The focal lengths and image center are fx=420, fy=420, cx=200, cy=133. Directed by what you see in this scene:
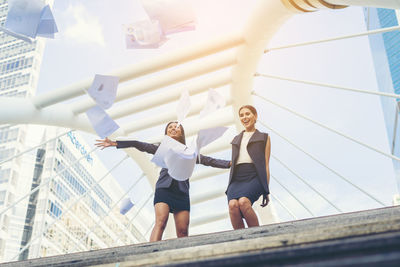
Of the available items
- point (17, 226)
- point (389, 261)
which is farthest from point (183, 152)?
point (17, 226)

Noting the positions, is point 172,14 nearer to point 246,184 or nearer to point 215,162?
point 215,162

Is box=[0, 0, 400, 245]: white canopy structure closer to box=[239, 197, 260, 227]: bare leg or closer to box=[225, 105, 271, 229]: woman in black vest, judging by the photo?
box=[225, 105, 271, 229]: woman in black vest

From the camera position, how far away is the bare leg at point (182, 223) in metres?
4.58

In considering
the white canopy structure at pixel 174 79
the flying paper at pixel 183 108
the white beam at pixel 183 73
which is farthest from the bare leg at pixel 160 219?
the white beam at pixel 183 73

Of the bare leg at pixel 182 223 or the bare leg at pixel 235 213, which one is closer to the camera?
the bare leg at pixel 235 213

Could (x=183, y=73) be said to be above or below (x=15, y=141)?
above

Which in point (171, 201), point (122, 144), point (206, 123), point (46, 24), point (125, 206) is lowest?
point (125, 206)

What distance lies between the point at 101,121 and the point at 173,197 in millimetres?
1352

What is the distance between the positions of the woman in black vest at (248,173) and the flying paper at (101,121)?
157cm

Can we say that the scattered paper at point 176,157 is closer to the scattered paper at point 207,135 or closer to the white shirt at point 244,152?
the scattered paper at point 207,135

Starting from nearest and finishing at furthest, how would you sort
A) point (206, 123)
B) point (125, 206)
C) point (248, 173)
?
1. point (248, 173)
2. point (125, 206)
3. point (206, 123)

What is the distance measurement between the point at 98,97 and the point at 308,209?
7.84 m

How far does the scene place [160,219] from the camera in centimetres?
448

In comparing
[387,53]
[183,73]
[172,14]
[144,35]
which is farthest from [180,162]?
[387,53]
